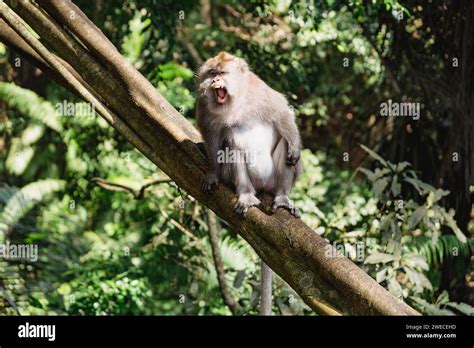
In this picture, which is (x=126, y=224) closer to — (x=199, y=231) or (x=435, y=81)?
(x=199, y=231)

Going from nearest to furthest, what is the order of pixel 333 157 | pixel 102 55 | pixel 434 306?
pixel 102 55, pixel 434 306, pixel 333 157

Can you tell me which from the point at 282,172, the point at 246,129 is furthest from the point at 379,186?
the point at 246,129

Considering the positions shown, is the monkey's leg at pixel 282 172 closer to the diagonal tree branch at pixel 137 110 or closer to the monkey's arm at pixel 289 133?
the monkey's arm at pixel 289 133

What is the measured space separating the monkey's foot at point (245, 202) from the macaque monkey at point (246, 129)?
Answer: 0.22 metres

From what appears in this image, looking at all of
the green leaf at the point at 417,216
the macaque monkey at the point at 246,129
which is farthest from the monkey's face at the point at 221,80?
the green leaf at the point at 417,216

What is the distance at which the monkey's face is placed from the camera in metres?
4.80

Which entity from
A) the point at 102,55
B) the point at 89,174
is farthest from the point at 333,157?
the point at 102,55

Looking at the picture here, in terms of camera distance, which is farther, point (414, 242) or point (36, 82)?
point (36, 82)

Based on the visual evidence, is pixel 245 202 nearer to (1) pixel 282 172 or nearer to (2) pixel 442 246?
(1) pixel 282 172

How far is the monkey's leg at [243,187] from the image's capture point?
4336 mm

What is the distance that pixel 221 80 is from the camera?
4766 mm

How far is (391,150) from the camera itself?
7367mm

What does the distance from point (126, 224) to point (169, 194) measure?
67.1 inches

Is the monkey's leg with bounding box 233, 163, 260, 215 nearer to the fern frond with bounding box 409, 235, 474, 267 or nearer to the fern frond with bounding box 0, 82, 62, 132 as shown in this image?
the fern frond with bounding box 409, 235, 474, 267
